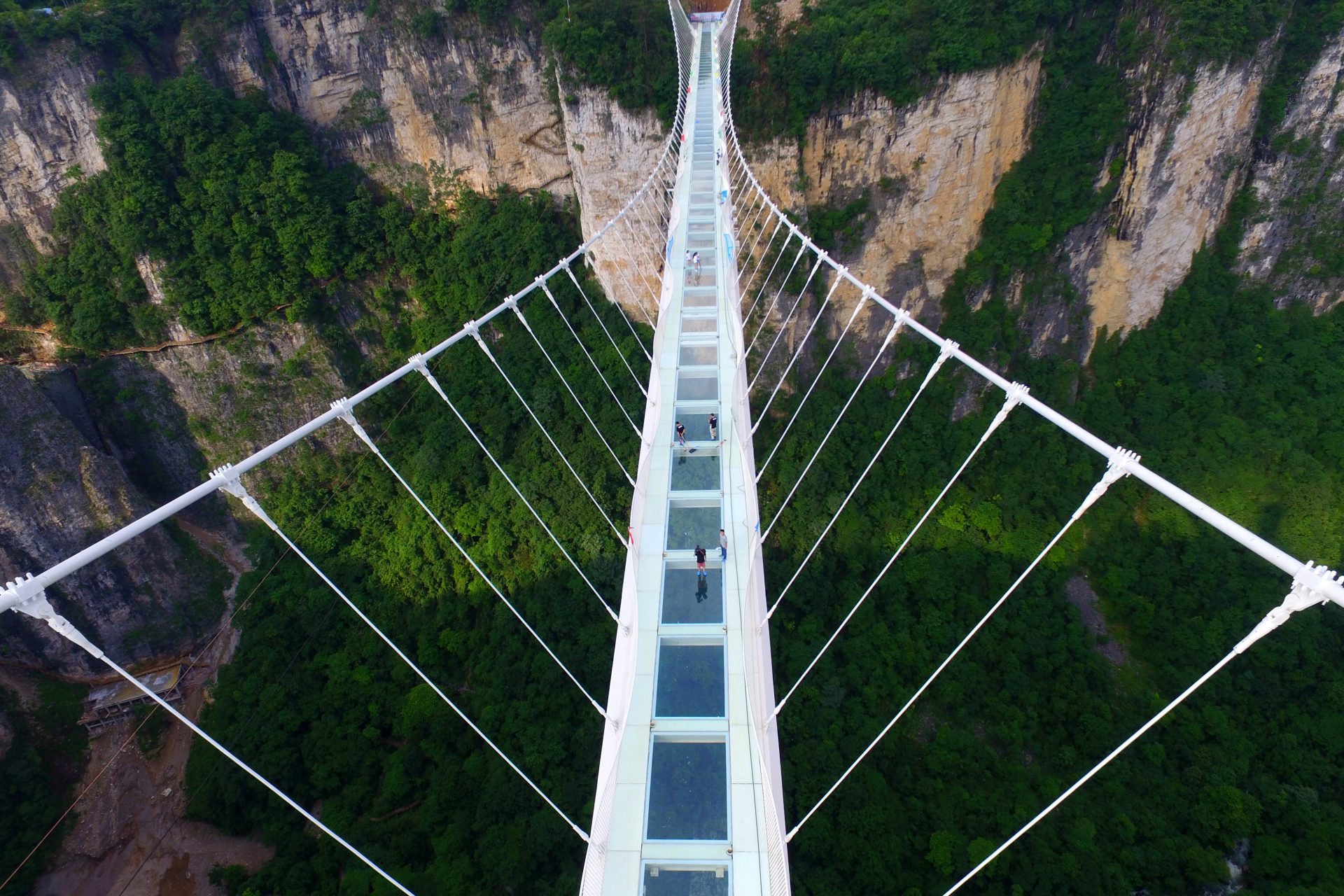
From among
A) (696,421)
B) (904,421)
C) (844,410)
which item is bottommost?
(904,421)

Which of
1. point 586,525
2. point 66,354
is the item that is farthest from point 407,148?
point 586,525

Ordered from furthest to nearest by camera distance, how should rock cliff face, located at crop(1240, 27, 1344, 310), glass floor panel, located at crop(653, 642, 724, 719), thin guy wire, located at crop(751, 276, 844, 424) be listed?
rock cliff face, located at crop(1240, 27, 1344, 310) → thin guy wire, located at crop(751, 276, 844, 424) → glass floor panel, located at crop(653, 642, 724, 719)

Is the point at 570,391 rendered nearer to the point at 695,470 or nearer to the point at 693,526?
the point at 695,470

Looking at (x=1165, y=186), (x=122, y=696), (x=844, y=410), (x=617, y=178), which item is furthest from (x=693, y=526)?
(x=1165, y=186)

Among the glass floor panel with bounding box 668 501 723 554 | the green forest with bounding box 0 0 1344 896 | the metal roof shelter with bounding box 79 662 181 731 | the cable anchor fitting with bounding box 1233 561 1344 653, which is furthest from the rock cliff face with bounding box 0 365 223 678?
the cable anchor fitting with bounding box 1233 561 1344 653

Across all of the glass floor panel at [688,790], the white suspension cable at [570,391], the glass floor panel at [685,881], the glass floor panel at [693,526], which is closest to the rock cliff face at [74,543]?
the white suspension cable at [570,391]

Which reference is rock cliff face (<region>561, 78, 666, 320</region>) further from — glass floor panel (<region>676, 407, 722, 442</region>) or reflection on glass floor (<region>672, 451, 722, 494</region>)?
reflection on glass floor (<region>672, 451, 722, 494</region>)
